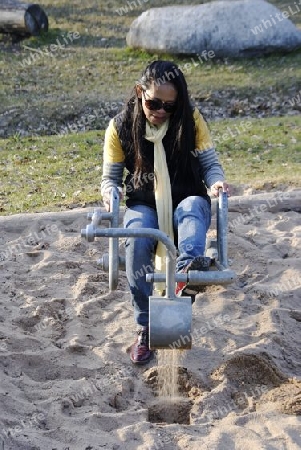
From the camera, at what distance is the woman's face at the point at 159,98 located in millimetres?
3535

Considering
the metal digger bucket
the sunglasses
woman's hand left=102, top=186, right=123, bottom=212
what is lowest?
the metal digger bucket

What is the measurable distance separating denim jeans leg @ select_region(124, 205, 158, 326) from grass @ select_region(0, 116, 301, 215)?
2.24 metres

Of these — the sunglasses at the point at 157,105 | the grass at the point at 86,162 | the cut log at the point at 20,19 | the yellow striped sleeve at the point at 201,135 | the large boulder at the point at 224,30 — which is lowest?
the yellow striped sleeve at the point at 201,135

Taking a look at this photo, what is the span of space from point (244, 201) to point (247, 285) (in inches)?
45.9

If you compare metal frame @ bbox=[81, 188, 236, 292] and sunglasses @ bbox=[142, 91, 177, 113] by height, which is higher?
sunglasses @ bbox=[142, 91, 177, 113]

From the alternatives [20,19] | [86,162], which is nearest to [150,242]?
[86,162]

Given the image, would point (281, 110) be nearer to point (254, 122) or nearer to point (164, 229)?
point (254, 122)

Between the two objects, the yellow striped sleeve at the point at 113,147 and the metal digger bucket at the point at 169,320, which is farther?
the yellow striped sleeve at the point at 113,147

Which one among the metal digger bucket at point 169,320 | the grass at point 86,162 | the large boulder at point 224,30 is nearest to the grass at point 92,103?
the grass at point 86,162

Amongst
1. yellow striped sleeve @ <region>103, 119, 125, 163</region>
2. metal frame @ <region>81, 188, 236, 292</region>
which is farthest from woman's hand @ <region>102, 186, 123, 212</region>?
yellow striped sleeve @ <region>103, 119, 125, 163</region>

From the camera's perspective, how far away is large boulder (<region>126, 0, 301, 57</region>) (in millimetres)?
11344

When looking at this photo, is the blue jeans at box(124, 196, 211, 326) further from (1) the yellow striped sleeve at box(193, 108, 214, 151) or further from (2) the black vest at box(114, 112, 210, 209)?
(1) the yellow striped sleeve at box(193, 108, 214, 151)

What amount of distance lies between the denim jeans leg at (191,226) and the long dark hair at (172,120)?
23 cm

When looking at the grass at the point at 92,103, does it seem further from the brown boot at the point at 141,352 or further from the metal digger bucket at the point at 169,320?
the metal digger bucket at the point at 169,320
